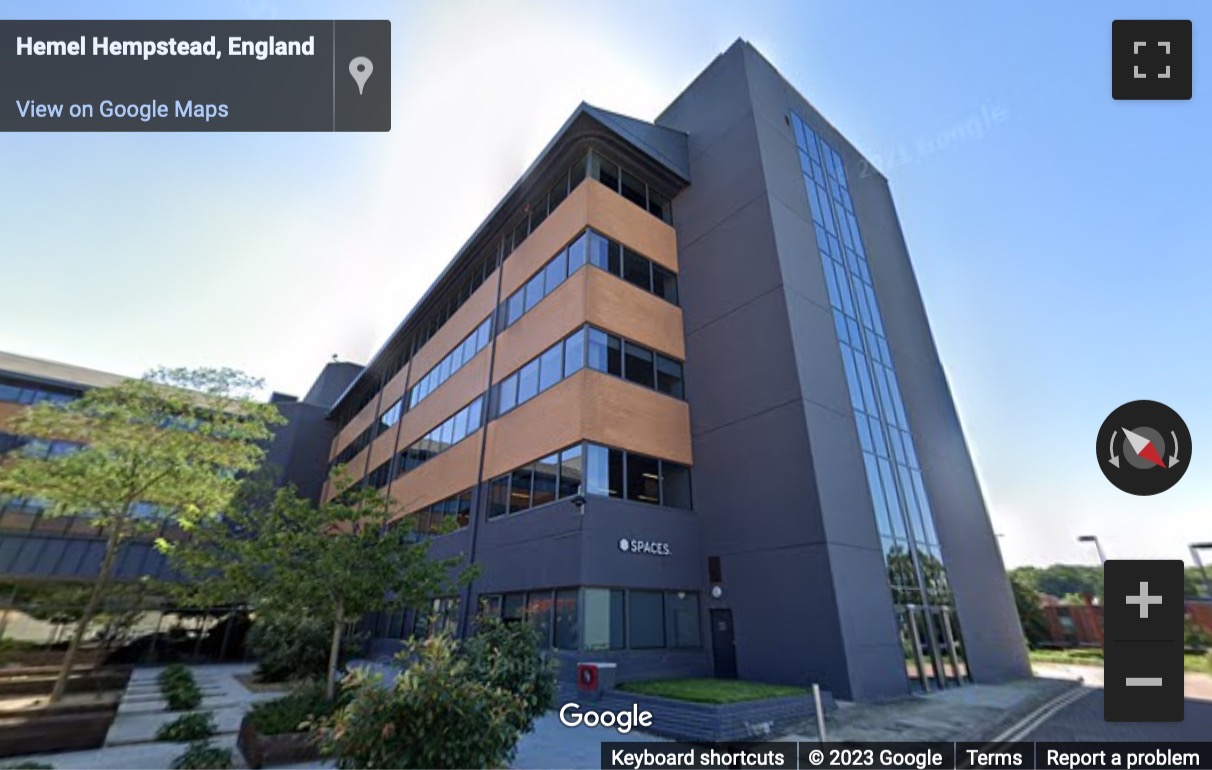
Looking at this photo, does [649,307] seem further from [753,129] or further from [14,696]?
[14,696]

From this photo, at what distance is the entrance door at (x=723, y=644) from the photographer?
51.2ft

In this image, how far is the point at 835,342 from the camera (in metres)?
19.2

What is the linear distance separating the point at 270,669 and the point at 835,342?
24.6m

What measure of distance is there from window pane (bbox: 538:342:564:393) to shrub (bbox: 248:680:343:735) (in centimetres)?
1060

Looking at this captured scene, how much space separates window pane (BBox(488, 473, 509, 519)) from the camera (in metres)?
19.1

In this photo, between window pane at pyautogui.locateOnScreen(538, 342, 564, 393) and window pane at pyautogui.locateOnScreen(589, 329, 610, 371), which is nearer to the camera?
window pane at pyautogui.locateOnScreen(589, 329, 610, 371)

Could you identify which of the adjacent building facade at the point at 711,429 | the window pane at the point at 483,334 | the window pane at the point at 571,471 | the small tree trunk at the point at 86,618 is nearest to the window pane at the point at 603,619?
the adjacent building facade at the point at 711,429

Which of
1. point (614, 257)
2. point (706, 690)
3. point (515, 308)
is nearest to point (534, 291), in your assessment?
point (515, 308)

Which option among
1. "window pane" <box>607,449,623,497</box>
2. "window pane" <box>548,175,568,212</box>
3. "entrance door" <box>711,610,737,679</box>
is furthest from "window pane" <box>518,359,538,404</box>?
"entrance door" <box>711,610,737,679</box>

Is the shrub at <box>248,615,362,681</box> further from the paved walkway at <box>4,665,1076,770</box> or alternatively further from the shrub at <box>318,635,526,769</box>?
the shrub at <box>318,635,526,769</box>

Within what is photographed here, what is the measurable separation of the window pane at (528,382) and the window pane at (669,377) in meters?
4.48

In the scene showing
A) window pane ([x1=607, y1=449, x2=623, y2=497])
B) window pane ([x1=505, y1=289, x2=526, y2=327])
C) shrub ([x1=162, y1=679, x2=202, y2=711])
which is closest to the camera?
shrub ([x1=162, y1=679, x2=202, y2=711])

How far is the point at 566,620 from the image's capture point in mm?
15000

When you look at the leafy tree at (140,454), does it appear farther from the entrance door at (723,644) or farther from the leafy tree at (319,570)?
the entrance door at (723,644)
